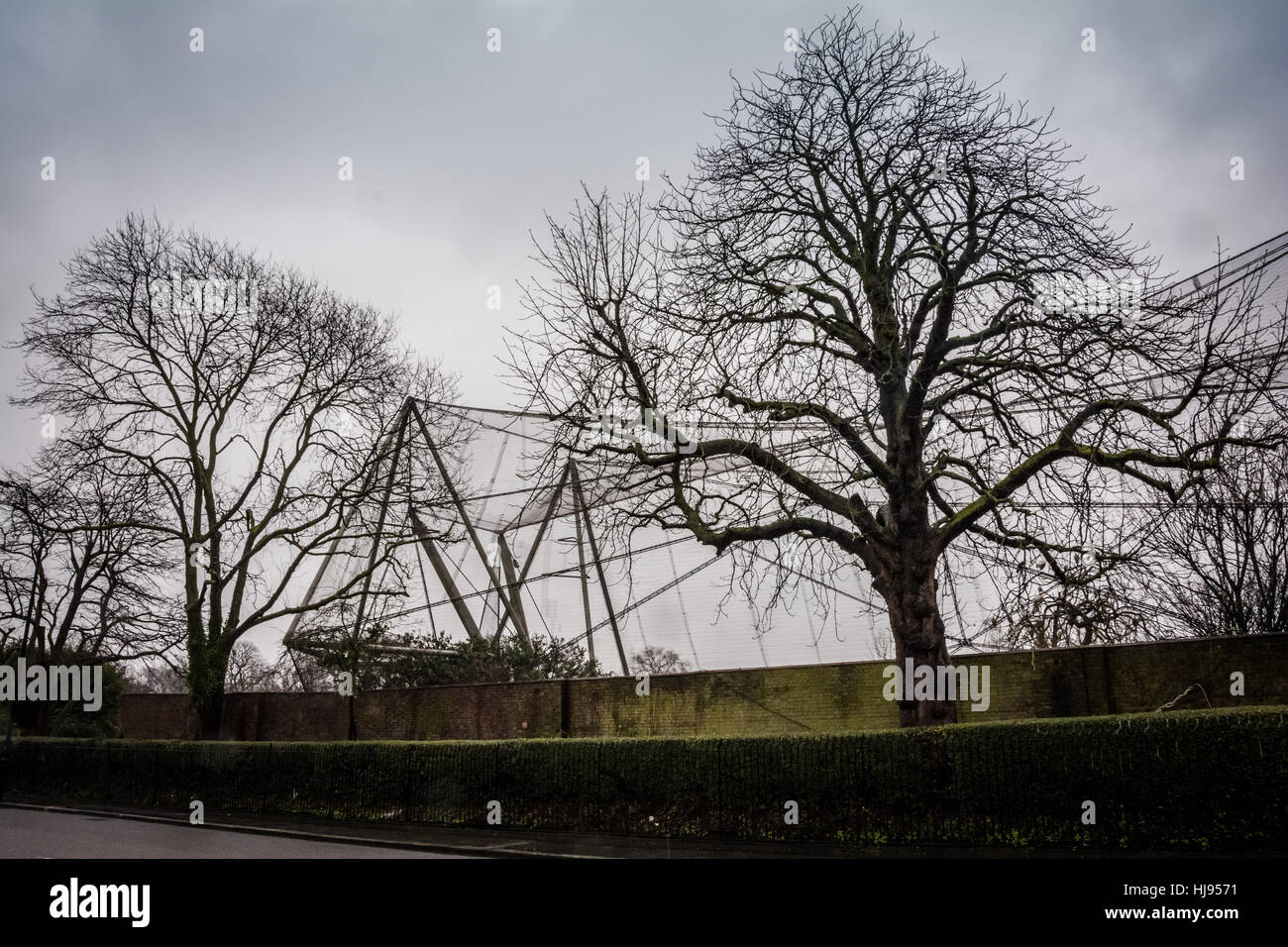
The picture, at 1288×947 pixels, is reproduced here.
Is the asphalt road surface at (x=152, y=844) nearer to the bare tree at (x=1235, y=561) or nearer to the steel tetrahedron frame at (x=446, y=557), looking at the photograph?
the steel tetrahedron frame at (x=446, y=557)

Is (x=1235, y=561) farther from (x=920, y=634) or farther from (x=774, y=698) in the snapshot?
(x=920, y=634)

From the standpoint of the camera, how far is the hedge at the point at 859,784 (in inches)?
411

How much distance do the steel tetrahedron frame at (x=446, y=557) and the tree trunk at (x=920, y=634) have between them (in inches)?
382

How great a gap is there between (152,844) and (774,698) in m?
10.3

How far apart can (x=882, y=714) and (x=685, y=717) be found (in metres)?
3.97

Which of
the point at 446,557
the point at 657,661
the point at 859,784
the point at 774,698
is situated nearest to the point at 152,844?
the point at 859,784

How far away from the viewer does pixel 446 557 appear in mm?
27672

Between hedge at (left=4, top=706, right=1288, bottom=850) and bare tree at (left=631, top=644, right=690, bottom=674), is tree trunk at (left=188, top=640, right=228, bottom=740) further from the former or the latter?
bare tree at (left=631, top=644, right=690, bottom=674)

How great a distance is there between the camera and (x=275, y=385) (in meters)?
24.1

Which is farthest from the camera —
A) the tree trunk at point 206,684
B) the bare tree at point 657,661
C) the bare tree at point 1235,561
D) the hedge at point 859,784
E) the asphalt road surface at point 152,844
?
the tree trunk at point 206,684

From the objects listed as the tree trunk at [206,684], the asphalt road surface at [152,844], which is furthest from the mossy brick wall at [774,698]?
the asphalt road surface at [152,844]

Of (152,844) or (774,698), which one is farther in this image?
(774,698)

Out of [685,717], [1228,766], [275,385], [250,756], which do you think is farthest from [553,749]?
[275,385]
